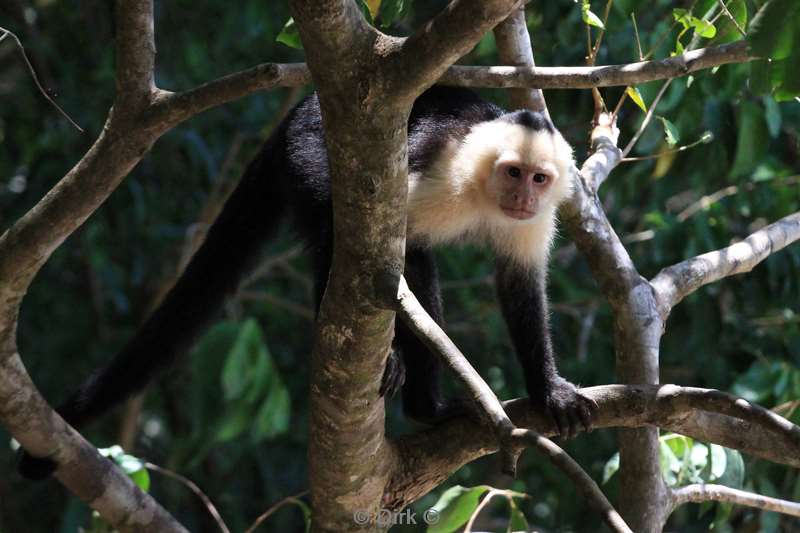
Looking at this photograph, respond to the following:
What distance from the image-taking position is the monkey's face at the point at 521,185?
2.61 meters

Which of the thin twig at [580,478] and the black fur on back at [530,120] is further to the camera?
the black fur on back at [530,120]

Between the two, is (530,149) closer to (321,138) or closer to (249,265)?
(321,138)

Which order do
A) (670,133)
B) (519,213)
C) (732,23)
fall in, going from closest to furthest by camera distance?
(732,23)
(670,133)
(519,213)

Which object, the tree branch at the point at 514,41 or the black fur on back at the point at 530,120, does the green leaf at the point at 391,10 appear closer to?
the tree branch at the point at 514,41

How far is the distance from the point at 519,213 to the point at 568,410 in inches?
21.8

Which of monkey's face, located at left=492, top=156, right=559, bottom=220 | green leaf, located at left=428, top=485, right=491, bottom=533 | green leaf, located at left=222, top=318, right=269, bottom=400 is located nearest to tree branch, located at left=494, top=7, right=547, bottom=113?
monkey's face, located at left=492, top=156, right=559, bottom=220

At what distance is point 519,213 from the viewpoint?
103 inches

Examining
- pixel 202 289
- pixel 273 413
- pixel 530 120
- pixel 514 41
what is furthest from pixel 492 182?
pixel 273 413

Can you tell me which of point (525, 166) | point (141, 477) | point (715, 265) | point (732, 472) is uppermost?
point (525, 166)

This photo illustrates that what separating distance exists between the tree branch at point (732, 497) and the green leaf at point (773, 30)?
109 cm

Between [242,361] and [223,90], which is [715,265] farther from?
[242,361]

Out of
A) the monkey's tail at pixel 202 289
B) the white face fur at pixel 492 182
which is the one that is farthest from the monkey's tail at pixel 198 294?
the white face fur at pixel 492 182

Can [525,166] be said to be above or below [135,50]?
below

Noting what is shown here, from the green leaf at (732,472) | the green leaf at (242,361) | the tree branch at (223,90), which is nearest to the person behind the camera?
the tree branch at (223,90)
